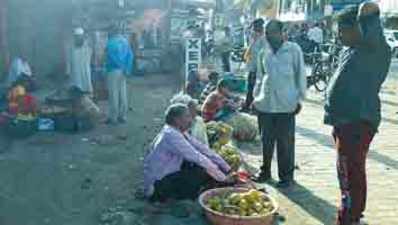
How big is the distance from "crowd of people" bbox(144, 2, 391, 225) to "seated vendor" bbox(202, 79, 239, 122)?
197cm

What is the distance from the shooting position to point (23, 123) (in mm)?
9500

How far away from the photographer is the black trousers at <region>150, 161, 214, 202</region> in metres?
5.77

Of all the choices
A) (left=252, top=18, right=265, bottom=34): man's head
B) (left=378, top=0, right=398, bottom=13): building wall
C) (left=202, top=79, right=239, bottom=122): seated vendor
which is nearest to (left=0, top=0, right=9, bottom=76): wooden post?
(left=252, top=18, right=265, bottom=34): man's head

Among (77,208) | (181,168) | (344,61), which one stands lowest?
(77,208)

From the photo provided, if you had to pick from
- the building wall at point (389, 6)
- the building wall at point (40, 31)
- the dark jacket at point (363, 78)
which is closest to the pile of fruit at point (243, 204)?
the dark jacket at point (363, 78)

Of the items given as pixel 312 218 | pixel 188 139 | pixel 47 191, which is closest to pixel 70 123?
pixel 47 191

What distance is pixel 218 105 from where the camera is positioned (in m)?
8.95

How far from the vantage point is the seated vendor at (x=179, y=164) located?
561cm

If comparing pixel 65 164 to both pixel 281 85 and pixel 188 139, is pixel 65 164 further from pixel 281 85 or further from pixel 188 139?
pixel 281 85

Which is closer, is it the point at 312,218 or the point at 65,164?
the point at 312,218

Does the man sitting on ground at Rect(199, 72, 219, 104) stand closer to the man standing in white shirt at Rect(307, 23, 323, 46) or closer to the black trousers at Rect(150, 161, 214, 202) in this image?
the black trousers at Rect(150, 161, 214, 202)

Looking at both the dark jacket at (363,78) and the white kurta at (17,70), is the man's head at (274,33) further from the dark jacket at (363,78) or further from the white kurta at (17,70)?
the white kurta at (17,70)

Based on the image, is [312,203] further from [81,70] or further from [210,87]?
[81,70]

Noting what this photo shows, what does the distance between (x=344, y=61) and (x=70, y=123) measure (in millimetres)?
6492
